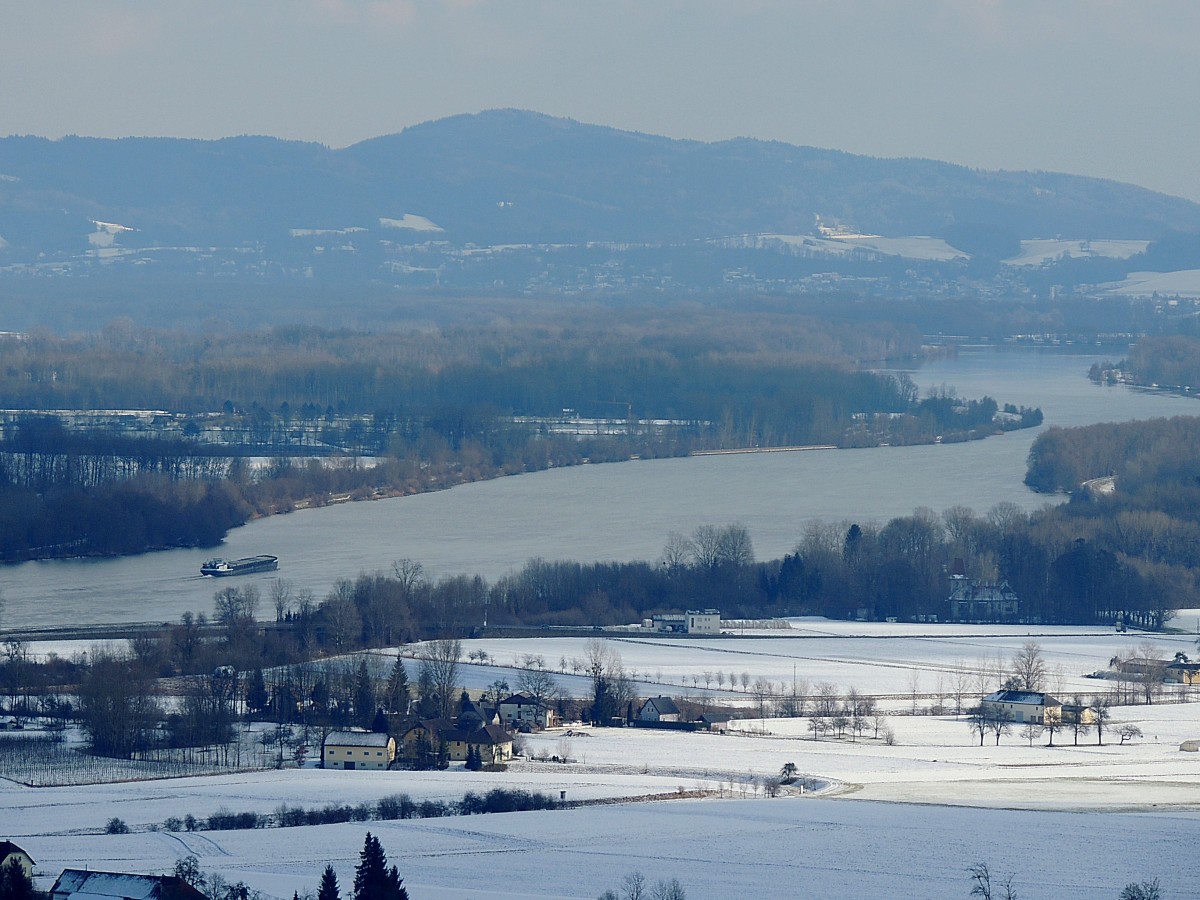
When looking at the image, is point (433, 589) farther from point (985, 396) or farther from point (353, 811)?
point (985, 396)

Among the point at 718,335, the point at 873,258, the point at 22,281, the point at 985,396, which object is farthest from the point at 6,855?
the point at 873,258

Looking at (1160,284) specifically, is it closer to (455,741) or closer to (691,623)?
(691,623)

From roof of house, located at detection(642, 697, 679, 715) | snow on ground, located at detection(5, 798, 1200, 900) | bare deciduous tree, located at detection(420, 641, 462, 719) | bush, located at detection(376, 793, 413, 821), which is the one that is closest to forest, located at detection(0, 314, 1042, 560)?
bare deciduous tree, located at detection(420, 641, 462, 719)

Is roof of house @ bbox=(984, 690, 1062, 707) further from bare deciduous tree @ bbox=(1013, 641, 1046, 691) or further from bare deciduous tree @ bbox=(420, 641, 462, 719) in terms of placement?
bare deciduous tree @ bbox=(420, 641, 462, 719)

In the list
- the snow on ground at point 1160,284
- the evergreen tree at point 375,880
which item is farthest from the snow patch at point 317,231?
the evergreen tree at point 375,880

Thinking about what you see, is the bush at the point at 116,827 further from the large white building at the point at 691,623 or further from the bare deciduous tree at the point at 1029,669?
the large white building at the point at 691,623

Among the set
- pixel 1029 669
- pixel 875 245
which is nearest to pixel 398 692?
pixel 1029 669
